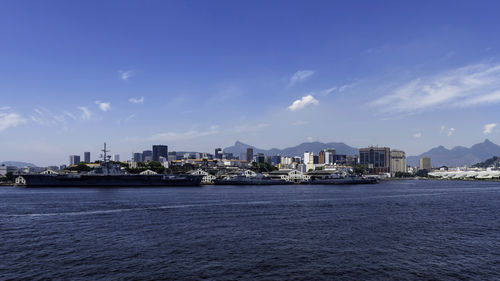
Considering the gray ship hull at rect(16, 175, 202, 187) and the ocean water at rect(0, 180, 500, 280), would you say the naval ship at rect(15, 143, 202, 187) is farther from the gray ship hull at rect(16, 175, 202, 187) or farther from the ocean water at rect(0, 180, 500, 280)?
the ocean water at rect(0, 180, 500, 280)

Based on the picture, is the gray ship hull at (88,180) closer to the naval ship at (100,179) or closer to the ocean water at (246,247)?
the naval ship at (100,179)

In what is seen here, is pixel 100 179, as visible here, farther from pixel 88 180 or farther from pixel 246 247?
pixel 246 247

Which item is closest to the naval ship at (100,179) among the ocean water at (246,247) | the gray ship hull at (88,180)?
the gray ship hull at (88,180)

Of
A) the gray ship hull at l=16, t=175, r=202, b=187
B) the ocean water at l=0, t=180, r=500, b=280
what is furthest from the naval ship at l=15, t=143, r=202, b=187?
the ocean water at l=0, t=180, r=500, b=280

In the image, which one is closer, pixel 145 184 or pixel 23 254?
pixel 23 254

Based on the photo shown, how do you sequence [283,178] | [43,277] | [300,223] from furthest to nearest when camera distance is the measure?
[283,178] < [300,223] < [43,277]

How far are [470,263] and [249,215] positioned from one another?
2817 centimetres

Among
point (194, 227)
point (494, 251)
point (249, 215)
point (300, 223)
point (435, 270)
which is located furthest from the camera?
point (249, 215)

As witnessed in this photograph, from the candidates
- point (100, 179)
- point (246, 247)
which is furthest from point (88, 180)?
point (246, 247)

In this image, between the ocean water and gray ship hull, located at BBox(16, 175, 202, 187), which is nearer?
the ocean water

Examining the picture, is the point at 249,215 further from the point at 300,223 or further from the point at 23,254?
the point at 23,254

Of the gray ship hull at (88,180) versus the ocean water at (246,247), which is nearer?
the ocean water at (246,247)

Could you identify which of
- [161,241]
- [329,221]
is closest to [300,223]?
[329,221]

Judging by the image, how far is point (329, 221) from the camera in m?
43.2
